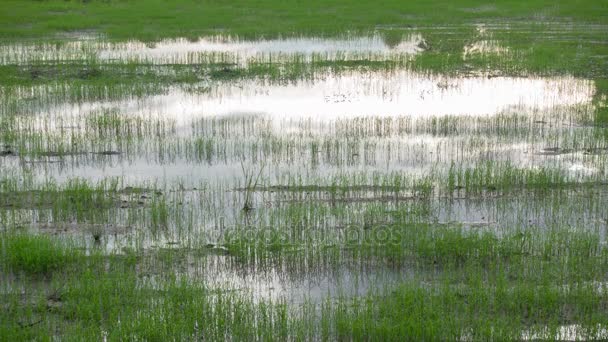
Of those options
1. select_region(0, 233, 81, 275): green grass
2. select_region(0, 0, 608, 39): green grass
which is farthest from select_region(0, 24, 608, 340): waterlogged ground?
select_region(0, 0, 608, 39): green grass

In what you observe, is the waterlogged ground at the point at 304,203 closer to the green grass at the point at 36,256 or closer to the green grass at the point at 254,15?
the green grass at the point at 36,256

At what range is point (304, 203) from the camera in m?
8.82

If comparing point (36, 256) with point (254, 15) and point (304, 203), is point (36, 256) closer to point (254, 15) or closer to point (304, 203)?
point (304, 203)

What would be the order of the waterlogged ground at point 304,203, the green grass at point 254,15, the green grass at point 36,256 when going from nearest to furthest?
the waterlogged ground at point 304,203 → the green grass at point 36,256 → the green grass at point 254,15

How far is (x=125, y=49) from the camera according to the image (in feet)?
62.0

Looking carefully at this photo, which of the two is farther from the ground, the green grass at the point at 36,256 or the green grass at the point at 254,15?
the green grass at the point at 254,15

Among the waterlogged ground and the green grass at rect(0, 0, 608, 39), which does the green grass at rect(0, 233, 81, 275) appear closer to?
the waterlogged ground

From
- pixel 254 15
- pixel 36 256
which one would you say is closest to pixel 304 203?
pixel 36 256

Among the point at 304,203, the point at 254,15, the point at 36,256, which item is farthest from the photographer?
the point at 254,15

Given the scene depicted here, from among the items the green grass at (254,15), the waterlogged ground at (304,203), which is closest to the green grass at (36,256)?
the waterlogged ground at (304,203)

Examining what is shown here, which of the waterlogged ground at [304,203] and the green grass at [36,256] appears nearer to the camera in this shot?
the waterlogged ground at [304,203]

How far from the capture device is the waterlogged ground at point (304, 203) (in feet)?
20.7

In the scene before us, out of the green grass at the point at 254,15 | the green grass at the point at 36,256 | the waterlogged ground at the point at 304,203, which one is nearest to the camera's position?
the waterlogged ground at the point at 304,203

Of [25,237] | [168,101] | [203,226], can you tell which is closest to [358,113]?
[168,101]
